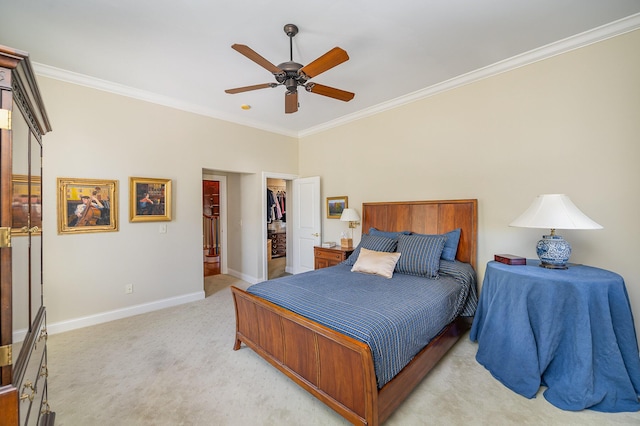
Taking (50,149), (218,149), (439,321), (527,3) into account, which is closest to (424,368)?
(439,321)

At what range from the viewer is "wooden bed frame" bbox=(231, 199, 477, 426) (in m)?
1.58

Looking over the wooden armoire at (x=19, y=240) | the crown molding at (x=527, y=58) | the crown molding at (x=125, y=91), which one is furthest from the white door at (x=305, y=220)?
the wooden armoire at (x=19, y=240)

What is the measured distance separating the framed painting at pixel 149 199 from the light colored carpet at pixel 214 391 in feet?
4.91

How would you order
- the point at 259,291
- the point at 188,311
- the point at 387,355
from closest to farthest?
the point at 387,355
the point at 259,291
the point at 188,311

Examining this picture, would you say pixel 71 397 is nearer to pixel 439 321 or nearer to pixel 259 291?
pixel 259 291

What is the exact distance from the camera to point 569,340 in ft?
6.36

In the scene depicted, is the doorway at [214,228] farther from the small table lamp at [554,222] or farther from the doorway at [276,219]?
the small table lamp at [554,222]

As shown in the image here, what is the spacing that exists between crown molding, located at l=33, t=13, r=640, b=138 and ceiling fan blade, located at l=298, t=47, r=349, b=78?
2.01 m

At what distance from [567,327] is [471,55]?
104 inches

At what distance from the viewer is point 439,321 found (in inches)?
89.7

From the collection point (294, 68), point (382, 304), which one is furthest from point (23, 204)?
point (382, 304)

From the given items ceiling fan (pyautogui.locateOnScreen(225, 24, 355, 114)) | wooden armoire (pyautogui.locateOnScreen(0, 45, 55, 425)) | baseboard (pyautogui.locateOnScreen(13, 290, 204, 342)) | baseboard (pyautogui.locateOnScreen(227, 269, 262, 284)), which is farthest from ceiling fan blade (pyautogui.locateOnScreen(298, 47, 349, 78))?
baseboard (pyautogui.locateOnScreen(227, 269, 262, 284))

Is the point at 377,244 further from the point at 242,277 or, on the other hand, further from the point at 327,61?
the point at 242,277

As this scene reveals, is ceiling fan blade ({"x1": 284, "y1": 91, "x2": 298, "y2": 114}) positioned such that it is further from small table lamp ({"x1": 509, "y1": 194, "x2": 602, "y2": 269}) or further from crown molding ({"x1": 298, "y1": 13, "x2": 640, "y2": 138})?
small table lamp ({"x1": 509, "y1": 194, "x2": 602, "y2": 269})
